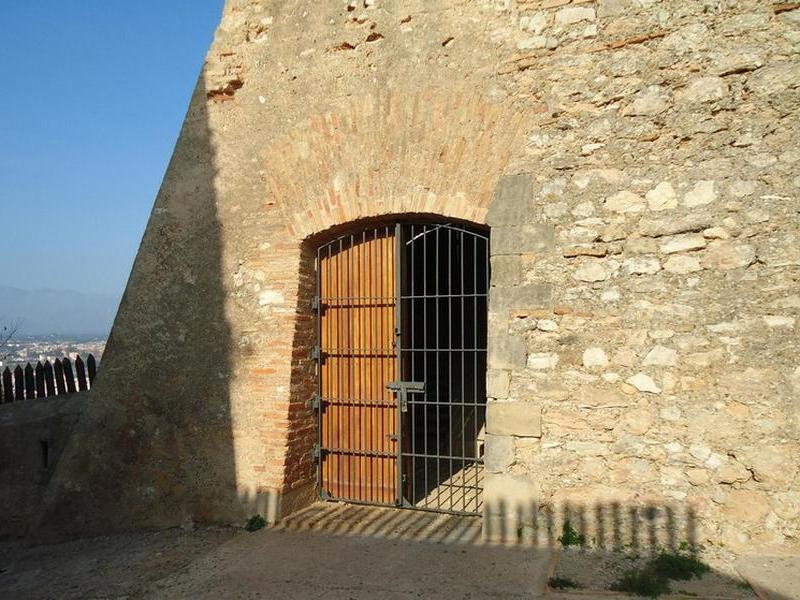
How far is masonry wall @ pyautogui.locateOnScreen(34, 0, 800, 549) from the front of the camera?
3.64 meters

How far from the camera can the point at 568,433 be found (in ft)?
13.0

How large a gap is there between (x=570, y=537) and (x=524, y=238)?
2.03 metres

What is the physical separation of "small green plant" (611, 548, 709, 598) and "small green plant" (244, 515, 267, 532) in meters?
2.70

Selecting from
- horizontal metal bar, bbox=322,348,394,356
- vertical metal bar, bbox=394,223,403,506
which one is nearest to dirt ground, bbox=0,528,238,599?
vertical metal bar, bbox=394,223,403,506

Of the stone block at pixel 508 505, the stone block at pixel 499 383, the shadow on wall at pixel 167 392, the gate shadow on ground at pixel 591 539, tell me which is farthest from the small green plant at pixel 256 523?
the stone block at pixel 499 383

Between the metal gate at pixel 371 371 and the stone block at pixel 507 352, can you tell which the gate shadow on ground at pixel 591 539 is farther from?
the stone block at pixel 507 352

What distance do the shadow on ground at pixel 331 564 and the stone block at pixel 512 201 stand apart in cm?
223

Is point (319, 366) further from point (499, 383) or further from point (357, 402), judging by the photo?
point (499, 383)

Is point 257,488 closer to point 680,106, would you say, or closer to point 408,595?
point 408,595

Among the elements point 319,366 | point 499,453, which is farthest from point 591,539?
point 319,366

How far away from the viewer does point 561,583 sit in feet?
11.1

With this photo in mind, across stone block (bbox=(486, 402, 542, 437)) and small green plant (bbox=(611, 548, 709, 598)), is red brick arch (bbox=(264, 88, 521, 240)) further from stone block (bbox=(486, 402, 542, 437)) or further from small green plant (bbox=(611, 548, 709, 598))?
small green plant (bbox=(611, 548, 709, 598))

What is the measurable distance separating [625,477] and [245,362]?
3047 mm

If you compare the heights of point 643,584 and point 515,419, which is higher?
point 515,419
